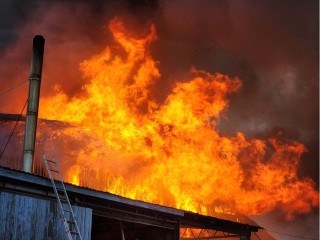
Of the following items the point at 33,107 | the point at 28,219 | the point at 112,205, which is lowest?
the point at 28,219

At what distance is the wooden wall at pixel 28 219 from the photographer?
38.7ft

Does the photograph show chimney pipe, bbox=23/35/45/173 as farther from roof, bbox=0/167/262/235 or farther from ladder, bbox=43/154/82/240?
ladder, bbox=43/154/82/240

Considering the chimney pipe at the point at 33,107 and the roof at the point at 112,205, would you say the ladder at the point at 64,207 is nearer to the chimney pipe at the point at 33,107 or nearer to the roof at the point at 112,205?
the roof at the point at 112,205

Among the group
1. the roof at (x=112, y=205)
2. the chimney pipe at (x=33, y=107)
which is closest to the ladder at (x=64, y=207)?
the roof at (x=112, y=205)

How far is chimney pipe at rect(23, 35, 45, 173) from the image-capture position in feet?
63.5

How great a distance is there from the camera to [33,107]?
20.2 m

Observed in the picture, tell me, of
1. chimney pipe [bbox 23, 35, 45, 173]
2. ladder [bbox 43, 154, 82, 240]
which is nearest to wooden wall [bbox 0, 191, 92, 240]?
ladder [bbox 43, 154, 82, 240]

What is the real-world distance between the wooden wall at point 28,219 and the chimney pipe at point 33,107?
6.35 metres

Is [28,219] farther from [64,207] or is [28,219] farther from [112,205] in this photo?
[112,205]

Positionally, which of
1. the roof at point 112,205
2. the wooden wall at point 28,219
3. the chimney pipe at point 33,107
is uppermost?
the chimney pipe at point 33,107

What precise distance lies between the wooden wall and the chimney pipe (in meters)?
6.35

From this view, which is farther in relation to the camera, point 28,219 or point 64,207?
point 64,207

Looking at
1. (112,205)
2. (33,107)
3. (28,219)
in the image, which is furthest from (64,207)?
(33,107)

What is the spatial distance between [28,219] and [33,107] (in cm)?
890
